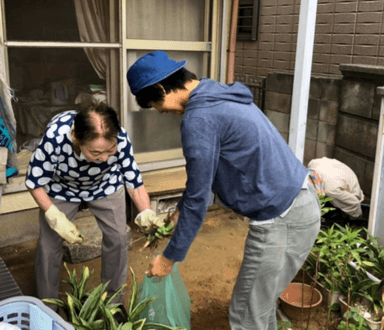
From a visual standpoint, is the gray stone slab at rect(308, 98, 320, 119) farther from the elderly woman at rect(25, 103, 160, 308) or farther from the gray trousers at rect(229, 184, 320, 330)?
the gray trousers at rect(229, 184, 320, 330)

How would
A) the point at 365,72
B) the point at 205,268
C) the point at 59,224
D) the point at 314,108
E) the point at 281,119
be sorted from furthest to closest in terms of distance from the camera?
the point at 281,119
the point at 314,108
the point at 365,72
the point at 205,268
the point at 59,224

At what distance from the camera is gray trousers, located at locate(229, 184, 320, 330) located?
236cm

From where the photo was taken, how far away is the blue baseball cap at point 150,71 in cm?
217

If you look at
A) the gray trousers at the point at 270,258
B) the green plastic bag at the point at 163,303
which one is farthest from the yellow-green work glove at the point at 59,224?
the gray trousers at the point at 270,258

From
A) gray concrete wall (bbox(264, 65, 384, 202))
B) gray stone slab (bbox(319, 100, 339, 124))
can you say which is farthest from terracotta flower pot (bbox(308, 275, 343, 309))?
gray stone slab (bbox(319, 100, 339, 124))

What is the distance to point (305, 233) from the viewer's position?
7.93 ft

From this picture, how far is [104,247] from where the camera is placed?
3467 mm

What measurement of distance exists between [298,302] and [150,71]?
2437 mm

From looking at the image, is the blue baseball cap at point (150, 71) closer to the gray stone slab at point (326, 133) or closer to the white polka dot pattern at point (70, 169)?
the white polka dot pattern at point (70, 169)

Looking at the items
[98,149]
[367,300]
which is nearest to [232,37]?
[98,149]

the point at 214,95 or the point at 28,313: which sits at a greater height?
the point at 214,95

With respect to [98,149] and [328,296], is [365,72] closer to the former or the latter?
[328,296]

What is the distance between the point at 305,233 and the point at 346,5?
216 inches

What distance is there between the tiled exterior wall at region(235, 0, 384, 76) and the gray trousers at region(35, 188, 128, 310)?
476 centimetres
